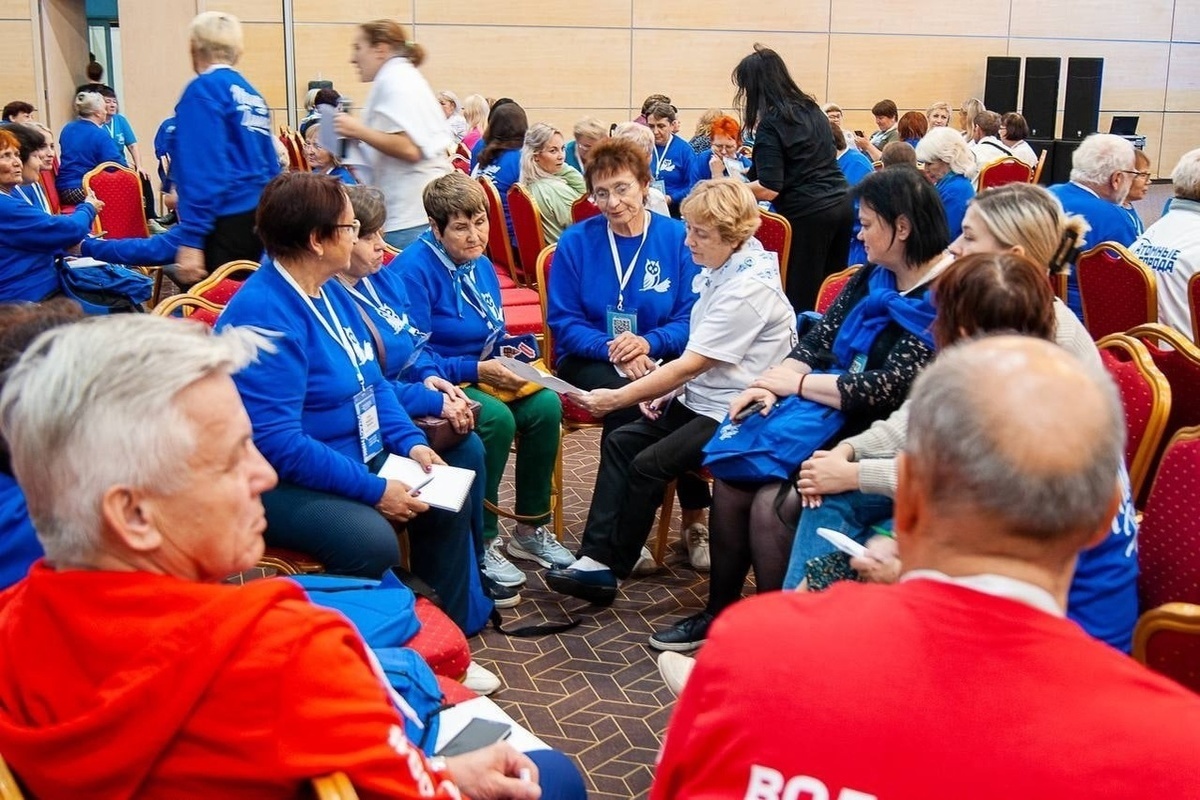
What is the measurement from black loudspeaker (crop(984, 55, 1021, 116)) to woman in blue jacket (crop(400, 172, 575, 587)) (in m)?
12.6

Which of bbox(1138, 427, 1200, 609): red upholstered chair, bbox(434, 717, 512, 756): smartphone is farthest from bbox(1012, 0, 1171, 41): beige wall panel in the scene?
bbox(434, 717, 512, 756): smartphone

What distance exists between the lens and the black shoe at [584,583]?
3.54 m

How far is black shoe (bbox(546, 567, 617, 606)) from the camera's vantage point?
3543 mm

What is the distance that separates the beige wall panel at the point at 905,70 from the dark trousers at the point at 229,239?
11183 millimetres

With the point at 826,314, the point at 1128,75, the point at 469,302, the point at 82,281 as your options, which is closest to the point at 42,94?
the point at 82,281

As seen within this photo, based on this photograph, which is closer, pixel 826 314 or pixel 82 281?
pixel 826 314

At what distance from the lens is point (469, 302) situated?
3.86 m

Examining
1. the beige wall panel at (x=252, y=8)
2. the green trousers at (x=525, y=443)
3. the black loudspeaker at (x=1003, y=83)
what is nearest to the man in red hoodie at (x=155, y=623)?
the green trousers at (x=525, y=443)

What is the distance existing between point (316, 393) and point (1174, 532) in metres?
2.00

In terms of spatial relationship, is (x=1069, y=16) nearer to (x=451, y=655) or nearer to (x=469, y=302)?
(x=469, y=302)

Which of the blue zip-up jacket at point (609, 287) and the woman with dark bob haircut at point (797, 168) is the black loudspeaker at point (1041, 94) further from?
the blue zip-up jacket at point (609, 287)

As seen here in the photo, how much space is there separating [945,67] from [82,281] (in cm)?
1245

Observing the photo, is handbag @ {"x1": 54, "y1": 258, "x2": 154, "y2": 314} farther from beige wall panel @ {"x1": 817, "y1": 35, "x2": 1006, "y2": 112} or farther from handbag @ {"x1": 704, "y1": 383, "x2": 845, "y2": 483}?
beige wall panel @ {"x1": 817, "y1": 35, "x2": 1006, "y2": 112}

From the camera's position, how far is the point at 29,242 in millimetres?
4828
